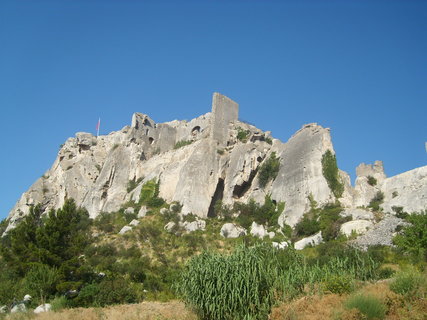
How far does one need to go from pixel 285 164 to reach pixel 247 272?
22.8m

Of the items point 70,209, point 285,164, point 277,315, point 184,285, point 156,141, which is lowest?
point 277,315

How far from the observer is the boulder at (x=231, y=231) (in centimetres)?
2914

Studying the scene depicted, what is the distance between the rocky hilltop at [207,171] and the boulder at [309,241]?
2.74 meters

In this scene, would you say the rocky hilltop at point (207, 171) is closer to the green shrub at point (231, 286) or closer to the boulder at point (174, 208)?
the boulder at point (174, 208)

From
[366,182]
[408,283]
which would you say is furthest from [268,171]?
[408,283]

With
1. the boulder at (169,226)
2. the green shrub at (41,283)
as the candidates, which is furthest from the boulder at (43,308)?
the boulder at (169,226)

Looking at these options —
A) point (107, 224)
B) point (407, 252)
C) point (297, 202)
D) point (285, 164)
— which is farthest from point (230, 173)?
point (407, 252)

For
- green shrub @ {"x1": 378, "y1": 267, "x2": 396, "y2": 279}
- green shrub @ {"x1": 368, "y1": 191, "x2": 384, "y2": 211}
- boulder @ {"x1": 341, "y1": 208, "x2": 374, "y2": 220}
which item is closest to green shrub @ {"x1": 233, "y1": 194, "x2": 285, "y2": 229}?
boulder @ {"x1": 341, "y1": 208, "x2": 374, "y2": 220}

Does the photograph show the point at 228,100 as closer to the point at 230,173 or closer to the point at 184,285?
the point at 230,173

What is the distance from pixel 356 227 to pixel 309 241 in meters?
2.81

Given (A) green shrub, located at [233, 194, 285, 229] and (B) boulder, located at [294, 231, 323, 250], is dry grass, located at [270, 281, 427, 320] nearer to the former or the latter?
(B) boulder, located at [294, 231, 323, 250]

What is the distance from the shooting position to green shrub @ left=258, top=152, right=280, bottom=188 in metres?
34.7

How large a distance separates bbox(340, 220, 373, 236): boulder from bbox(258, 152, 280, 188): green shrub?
10.0 metres

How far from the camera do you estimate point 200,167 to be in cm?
3659
